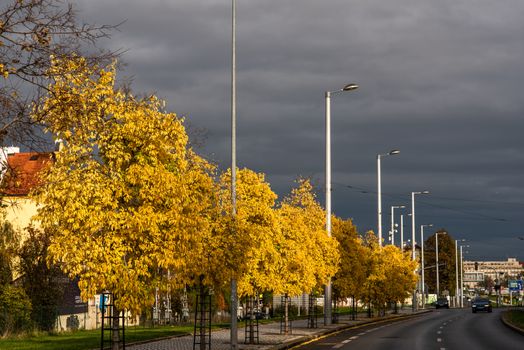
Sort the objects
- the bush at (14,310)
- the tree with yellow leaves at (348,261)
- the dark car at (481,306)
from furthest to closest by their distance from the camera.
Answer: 1. the dark car at (481,306)
2. the tree with yellow leaves at (348,261)
3. the bush at (14,310)

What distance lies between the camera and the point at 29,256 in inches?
1855

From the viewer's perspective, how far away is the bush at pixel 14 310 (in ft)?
139

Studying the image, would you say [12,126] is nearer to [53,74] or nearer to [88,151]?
[53,74]

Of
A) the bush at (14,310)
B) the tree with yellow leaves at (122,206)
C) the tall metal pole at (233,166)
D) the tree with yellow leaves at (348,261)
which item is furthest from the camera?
the tree with yellow leaves at (348,261)

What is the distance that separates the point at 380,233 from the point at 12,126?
6024 cm

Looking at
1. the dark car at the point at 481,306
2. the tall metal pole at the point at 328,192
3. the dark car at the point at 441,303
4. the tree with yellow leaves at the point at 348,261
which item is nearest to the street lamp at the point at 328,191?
the tall metal pole at the point at 328,192

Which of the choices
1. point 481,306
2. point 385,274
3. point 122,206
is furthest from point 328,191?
point 481,306

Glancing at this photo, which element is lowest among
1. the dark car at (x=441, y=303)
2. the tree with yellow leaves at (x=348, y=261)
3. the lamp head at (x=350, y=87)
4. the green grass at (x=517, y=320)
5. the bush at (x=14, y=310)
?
the dark car at (x=441, y=303)

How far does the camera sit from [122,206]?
20031 millimetres

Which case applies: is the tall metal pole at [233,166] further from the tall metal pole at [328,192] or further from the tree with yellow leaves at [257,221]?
the tall metal pole at [328,192]

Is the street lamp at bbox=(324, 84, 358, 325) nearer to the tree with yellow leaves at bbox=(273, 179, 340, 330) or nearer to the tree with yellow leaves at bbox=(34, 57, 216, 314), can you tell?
the tree with yellow leaves at bbox=(273, 179, 340, 330)

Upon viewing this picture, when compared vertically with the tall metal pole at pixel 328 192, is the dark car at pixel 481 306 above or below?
below

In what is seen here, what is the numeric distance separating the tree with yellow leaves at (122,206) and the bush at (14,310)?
78.6 ft

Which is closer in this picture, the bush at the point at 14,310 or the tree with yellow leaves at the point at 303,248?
the tree with yellow leaves at the point at 303,248
